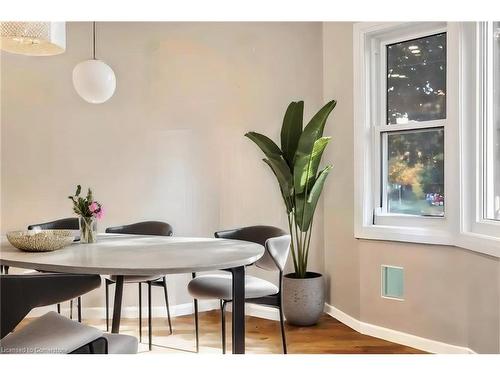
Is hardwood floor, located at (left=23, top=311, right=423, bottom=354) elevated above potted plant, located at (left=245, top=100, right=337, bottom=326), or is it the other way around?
potted plant, located at (left=245, top=100, right=337, bottom=326)

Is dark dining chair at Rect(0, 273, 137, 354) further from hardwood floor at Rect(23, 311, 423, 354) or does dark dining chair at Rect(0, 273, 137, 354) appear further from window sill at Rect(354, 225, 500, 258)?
window sill at Rect(354, 225, 500, 258)

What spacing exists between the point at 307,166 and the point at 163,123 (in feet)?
4.43

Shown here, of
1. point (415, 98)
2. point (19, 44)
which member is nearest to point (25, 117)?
point (19, 44)

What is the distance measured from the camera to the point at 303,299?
371cm

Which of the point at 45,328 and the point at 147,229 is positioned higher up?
the point at 147,229

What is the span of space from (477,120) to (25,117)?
3.35 metres

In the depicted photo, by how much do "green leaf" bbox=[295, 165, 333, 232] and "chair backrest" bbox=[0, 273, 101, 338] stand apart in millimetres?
2143

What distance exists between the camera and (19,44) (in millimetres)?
2521

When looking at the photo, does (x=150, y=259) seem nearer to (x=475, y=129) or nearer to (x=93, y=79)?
(x=93, y=79)

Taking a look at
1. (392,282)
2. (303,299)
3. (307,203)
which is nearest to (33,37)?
(307,203)

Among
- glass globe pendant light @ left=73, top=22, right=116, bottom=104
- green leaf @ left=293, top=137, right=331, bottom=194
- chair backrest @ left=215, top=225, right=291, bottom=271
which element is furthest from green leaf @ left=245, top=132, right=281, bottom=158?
glass globe pendant light @ left=73, top=22, right=116, bottom=104

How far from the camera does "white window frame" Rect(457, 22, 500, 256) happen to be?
284 centimetres
